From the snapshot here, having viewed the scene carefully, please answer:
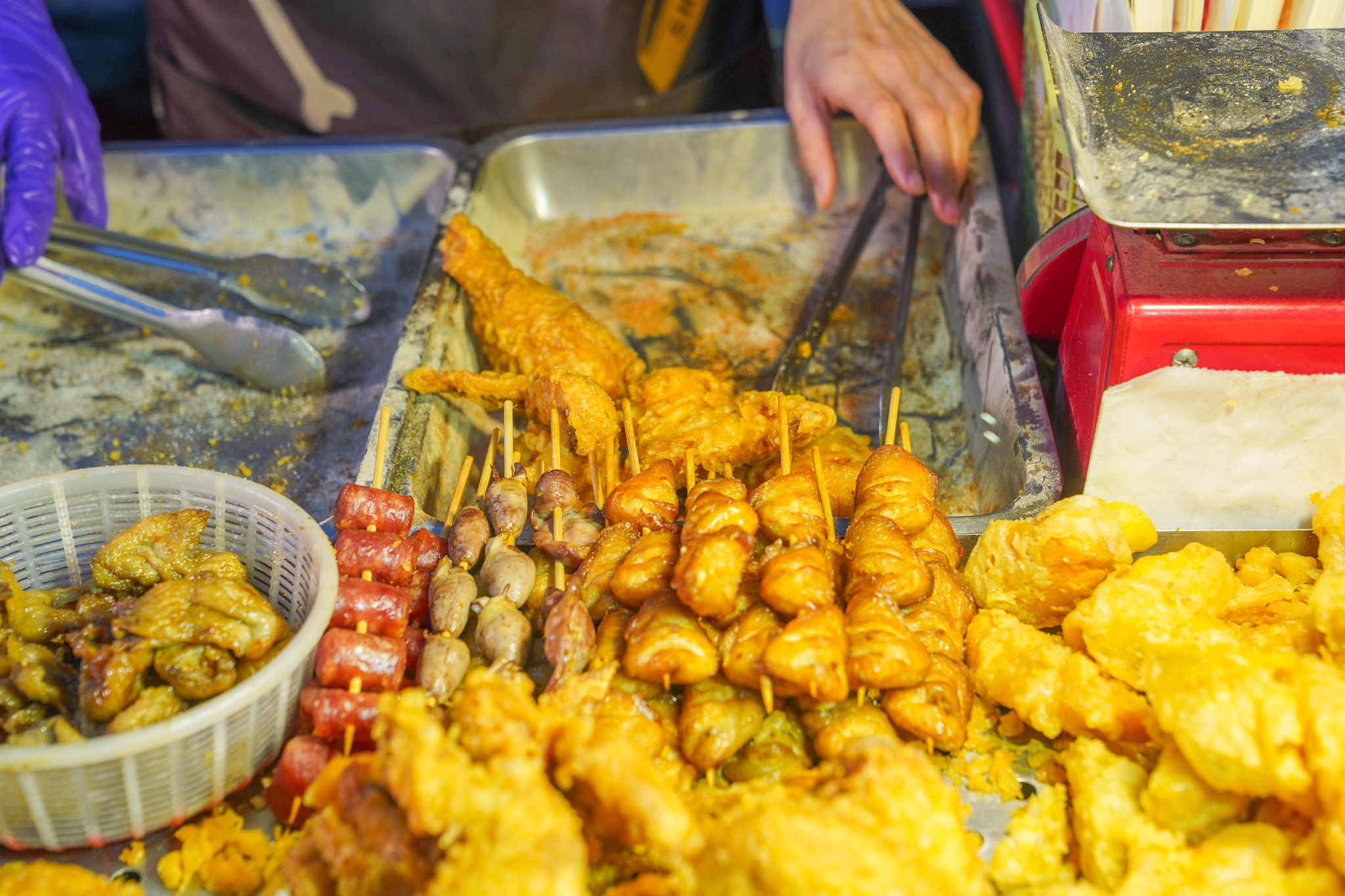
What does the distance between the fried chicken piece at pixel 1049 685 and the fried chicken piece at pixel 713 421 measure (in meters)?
0.84

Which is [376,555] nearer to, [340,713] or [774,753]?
[340,713]

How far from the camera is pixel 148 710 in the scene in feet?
6.23

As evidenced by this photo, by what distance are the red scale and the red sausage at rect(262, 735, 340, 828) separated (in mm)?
1939

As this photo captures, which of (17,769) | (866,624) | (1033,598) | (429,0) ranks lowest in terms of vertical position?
(1033,598)

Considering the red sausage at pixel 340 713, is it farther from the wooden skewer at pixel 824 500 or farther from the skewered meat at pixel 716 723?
the wooden skewer at pixel 824 500

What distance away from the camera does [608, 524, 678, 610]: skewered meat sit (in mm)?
2145

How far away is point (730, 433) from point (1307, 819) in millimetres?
1694

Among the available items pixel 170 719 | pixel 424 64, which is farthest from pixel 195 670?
pixel 424 64

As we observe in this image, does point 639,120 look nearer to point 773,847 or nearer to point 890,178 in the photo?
point 890,178

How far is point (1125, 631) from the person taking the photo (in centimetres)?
196

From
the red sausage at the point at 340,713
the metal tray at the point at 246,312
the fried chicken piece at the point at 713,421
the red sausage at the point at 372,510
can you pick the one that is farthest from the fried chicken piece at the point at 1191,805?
the metal tray at the point at 246,312

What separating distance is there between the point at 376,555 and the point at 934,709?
1.42m

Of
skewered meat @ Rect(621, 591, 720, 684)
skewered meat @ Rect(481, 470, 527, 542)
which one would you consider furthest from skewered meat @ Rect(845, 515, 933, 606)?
skewered meat @ Rect(481, 470, 527, 542)

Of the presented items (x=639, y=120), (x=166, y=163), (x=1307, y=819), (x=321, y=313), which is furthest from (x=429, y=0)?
(x=1307, y=819)
